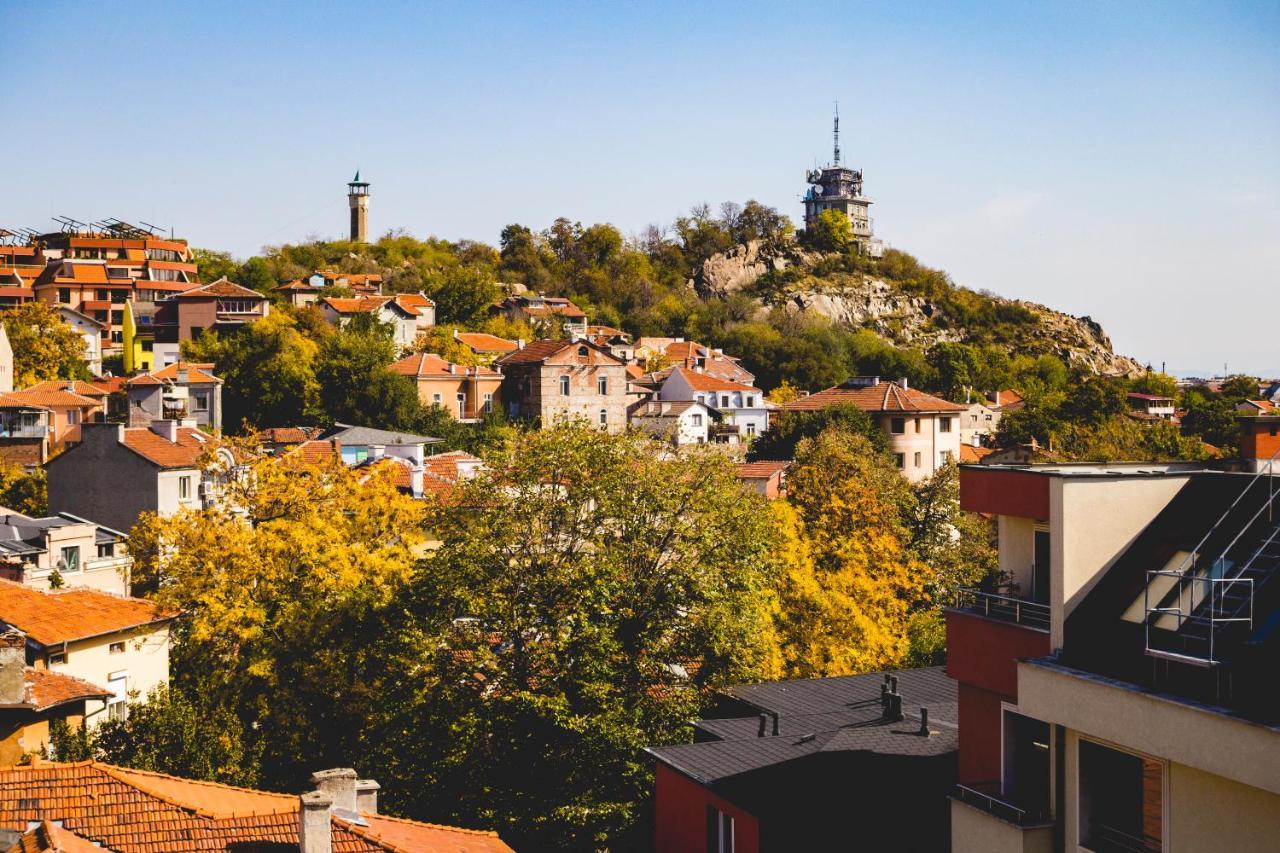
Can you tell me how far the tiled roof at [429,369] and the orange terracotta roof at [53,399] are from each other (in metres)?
15.8

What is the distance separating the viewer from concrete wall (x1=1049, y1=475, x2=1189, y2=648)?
1062 cm

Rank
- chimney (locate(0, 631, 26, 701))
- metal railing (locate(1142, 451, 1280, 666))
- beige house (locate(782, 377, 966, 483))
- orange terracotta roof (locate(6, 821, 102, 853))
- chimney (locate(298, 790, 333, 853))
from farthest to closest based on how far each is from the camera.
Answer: beige house (locate(782, 377, 966, 483)) < chimney (locate(0, 631, 26, 701)) < chimney (locate(298, 790, 333, 853)) < orange terracotta roof (locate(6, 821, 102, 853)) < metal railing (locate(1142, 451, 1280, 666))

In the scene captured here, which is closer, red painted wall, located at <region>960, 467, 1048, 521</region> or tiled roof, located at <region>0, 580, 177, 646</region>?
red painted wall, located at <region>960, 467, 1048, 521</region>

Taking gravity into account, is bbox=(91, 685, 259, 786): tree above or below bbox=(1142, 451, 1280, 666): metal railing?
below

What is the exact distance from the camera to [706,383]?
7800 centimetres

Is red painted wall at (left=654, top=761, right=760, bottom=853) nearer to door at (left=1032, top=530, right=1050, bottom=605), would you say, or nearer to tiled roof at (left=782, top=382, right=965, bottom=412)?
door at (left=1032, top=530, right=1050, bottom=605)

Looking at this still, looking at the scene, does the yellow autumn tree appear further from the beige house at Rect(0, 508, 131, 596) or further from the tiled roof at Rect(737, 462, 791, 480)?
the beige house at Rect(0, 508, 131, 596)

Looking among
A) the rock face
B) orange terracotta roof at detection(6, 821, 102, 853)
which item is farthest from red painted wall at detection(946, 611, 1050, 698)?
the rock face

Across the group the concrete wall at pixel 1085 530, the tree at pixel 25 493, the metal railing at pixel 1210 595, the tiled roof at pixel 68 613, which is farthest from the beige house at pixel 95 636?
the tree at pixel 25 493

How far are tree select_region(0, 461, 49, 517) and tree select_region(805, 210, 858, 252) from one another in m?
107

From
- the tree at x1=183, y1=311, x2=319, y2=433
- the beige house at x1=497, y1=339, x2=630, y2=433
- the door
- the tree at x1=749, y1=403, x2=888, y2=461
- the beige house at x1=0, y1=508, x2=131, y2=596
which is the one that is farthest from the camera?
the beige house at x1=497, y1=339, x2=630, y2=433

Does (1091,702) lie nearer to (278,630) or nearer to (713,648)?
A: (713,648)

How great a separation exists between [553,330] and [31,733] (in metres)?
78.2

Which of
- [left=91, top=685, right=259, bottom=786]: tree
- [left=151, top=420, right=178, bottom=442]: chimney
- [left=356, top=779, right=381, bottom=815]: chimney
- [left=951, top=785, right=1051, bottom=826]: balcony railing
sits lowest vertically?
[left=91, top=685, right=259, bottom=786]: tree
